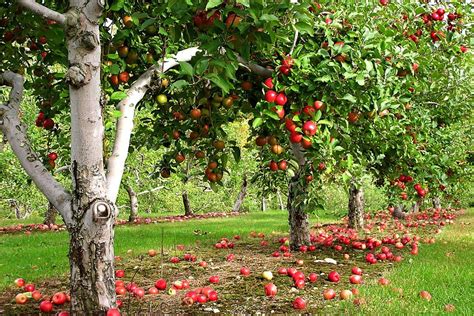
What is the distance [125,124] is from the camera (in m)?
4.22

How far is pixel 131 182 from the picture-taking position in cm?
1923

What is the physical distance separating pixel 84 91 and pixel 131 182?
16.0 m

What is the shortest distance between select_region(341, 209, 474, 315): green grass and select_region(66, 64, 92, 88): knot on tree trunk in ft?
10.6

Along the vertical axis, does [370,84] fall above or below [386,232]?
above

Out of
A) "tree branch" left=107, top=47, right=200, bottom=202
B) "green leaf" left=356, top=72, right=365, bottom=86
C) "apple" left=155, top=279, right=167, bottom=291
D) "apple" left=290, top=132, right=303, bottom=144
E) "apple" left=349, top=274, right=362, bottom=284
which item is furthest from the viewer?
"apple" left=349, top=274, right=362, bottom=284

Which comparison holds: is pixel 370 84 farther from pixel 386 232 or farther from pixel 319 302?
pixel 386 232

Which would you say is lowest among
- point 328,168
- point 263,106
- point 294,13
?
point 328,168

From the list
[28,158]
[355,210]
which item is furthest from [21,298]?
[355,210]

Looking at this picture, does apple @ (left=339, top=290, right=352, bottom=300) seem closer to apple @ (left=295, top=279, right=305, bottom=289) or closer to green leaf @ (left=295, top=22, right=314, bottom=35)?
apple @ (left=295, top=279, right=305, bottom=289)

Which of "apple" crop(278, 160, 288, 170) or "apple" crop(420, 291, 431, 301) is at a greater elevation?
"apple" crop(278, 160, 288, 170)

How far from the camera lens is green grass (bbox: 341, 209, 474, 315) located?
163 inches

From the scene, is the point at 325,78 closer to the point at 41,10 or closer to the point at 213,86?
the point at 213,86

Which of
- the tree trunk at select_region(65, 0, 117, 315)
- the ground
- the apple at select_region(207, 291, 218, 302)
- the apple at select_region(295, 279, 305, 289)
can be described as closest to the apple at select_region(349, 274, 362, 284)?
the ground

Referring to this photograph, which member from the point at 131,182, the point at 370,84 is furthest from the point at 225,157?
the point at 131,182
